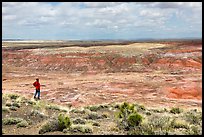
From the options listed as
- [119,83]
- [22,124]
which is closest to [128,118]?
[22,124]

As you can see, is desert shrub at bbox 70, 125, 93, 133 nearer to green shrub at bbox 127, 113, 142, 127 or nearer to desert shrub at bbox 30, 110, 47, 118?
green shrub at bbox 127, 113, 142, 127

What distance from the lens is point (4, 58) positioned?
53.8m

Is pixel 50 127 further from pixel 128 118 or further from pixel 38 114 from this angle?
pixel 38 114

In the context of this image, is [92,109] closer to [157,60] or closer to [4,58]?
[157,60]

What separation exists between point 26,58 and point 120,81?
1045 inches

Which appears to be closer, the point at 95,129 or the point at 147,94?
the point at 95,129

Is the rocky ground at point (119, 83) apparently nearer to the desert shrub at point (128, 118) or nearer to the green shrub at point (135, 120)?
the desert shrub at point (128, 118)

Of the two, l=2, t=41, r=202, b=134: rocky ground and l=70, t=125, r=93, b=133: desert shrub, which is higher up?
l=70, t=125, r=93, b=133: desert shrub

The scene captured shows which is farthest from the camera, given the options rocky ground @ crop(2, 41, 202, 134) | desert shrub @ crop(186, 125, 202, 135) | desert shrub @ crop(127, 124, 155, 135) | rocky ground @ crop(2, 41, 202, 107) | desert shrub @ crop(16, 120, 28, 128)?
rocky ground @ crop(2, 41, 202, 107)

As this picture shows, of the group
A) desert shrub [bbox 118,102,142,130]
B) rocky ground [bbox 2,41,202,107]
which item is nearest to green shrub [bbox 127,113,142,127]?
desert shrub [bbox 118,102,142,130]

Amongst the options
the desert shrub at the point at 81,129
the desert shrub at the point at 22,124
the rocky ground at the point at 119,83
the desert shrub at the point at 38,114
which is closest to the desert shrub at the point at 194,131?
the desert shrub at the point at 81,129

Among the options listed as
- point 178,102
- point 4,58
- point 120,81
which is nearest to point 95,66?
point 120,81

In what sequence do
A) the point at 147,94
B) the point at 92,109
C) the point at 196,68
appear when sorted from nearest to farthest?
the point at 92,109 < the point at 147,94 < the point at 196,68

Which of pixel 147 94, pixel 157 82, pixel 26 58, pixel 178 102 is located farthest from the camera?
pixel 26 58
